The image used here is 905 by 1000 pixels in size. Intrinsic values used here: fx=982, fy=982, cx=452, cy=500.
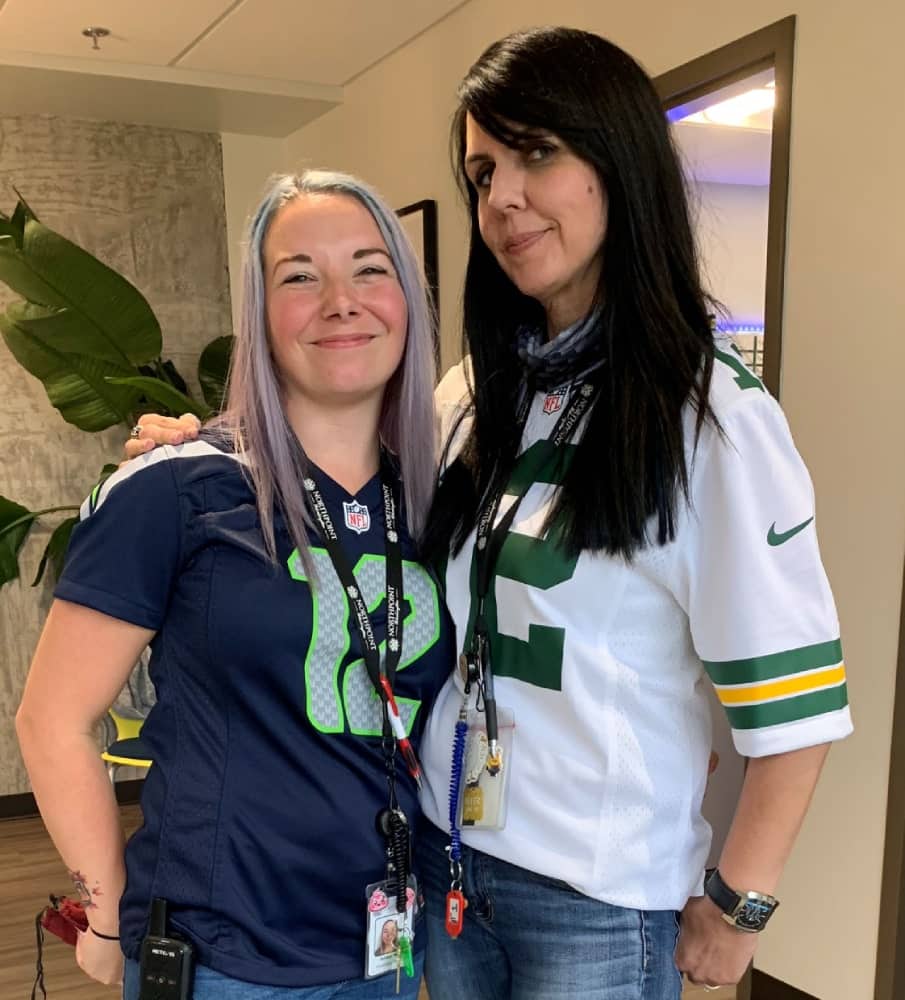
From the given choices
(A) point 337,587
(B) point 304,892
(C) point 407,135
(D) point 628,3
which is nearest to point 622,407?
(A) point 337,587

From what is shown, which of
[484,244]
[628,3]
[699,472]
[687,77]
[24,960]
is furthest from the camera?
[24,960]

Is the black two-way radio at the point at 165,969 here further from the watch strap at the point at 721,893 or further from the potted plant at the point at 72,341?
the potted plant at the point at 72,341

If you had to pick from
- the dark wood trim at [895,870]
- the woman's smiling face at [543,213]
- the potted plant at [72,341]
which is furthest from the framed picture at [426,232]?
the woman's smiling face at [543,213]

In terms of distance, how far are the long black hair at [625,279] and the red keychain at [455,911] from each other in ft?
1.50

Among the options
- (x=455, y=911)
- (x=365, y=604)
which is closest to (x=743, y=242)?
(x=365, y=604)

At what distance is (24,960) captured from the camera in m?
2.87

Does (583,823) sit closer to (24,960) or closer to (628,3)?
(628,3)

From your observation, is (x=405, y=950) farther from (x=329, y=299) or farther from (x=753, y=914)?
(x=329, y=299)

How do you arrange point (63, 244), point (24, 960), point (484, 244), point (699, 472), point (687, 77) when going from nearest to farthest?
1. point (699, 472)
2. point (484, 244)
3. point (687, 77)
4. point (24, 960)
5. point (63, 244)

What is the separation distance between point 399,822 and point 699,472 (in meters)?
0.55

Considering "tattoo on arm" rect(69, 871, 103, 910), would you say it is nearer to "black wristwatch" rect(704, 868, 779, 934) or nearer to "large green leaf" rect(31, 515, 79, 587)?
"black wristwatch" rect(704, 868, 779, 934)

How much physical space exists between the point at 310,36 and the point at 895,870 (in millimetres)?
2997

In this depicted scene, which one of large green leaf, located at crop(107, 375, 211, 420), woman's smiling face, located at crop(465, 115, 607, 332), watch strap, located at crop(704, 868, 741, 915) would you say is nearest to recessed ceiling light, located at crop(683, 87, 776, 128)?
large green leaf, located at crop(107, 375, 211, 420)

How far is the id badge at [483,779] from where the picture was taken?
118 cm
